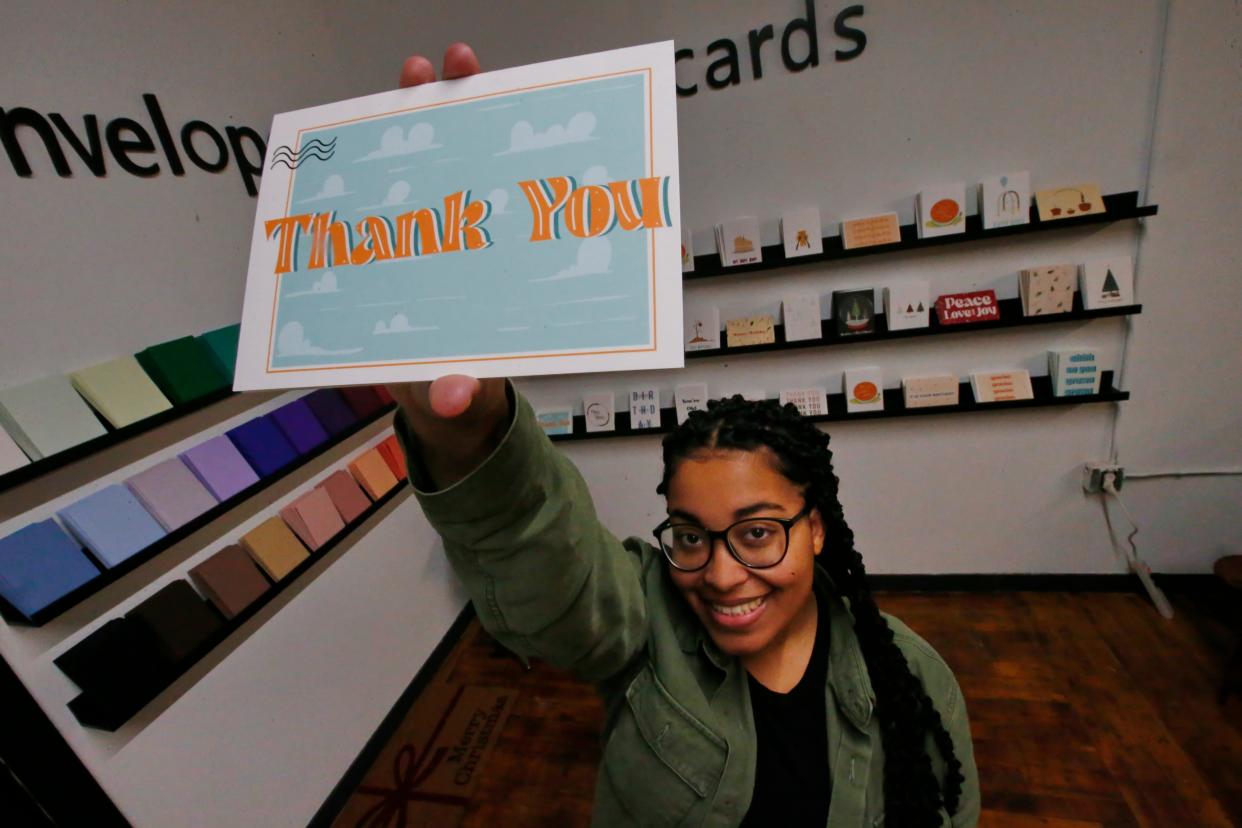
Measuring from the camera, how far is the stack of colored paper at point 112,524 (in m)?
1.14

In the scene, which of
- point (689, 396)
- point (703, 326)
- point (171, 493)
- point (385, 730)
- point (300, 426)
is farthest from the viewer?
point (689, 396)

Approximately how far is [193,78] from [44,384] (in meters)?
0.98

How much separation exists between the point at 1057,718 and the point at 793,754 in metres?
1.63

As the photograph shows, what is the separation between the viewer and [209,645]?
1367mm

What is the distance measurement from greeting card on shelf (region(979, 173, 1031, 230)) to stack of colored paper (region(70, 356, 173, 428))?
98.1 inches

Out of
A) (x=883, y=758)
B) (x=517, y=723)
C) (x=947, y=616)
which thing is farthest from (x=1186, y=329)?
A: (x=517, y=723)

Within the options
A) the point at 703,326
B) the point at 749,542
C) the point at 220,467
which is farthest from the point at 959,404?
the point at 220,467

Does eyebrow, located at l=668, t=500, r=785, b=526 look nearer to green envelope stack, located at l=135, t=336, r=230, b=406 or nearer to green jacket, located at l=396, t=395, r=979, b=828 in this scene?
green jacket, located at l=396, t=395, r=979, b=828

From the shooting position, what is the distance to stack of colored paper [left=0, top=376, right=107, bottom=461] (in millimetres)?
1050

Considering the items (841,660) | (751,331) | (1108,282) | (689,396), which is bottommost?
(841,660)

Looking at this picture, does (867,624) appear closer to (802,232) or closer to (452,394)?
(452,394)

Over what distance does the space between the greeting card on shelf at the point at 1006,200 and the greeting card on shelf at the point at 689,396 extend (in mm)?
1136

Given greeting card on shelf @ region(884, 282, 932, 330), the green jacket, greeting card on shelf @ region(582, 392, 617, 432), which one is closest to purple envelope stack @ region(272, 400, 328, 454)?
greeting card on shelf @ region(582, 392, 617, 432)

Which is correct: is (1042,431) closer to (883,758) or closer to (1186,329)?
(1186,329)
